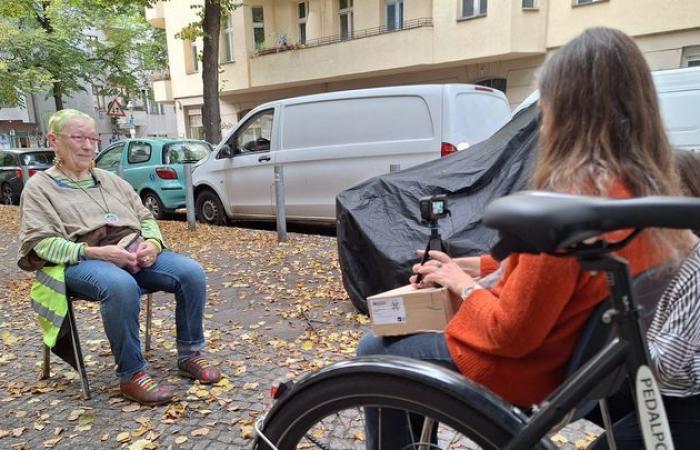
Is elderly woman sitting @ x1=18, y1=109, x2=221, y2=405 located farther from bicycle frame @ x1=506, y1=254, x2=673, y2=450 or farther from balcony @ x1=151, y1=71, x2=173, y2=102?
balcony @ x1=151, y1=71, x2=173, y2=102

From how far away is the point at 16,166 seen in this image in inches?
524

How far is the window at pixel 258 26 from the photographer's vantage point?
18.9m

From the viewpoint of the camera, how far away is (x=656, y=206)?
0.80 m

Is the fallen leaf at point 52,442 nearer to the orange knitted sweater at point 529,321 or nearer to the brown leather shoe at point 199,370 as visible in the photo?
the brown leather shoe at point 199,370

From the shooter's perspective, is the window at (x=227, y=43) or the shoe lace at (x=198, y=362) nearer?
the shoe lace at (x=198, y=362)

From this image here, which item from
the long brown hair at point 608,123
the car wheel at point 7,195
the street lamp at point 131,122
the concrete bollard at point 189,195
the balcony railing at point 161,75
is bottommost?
the car wheel at point 7,195

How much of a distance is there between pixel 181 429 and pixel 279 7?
729 inches

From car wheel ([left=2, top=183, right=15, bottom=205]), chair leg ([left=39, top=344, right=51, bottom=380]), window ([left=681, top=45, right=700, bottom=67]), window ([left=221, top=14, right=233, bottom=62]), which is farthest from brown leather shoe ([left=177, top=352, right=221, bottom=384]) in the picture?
window ([left=221, top=14, right=233, bottom=62])

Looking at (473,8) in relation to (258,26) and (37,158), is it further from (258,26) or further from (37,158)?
(37,158)

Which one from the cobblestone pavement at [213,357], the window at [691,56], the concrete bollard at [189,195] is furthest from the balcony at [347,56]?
the cobblestone pavement at [213,357]

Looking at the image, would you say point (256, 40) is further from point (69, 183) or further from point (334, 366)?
point (334, 366)

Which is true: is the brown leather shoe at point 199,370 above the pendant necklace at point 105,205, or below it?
below

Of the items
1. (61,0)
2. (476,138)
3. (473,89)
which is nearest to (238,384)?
(476,138)

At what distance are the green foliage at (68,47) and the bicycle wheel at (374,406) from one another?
45.9ft
